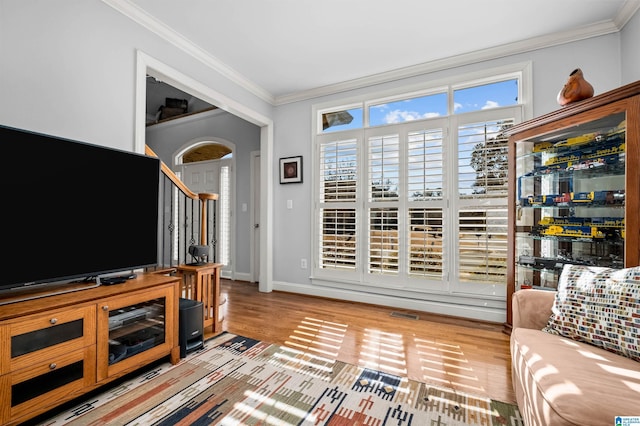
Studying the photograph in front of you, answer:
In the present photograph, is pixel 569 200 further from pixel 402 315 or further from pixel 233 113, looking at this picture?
pixel 233 113

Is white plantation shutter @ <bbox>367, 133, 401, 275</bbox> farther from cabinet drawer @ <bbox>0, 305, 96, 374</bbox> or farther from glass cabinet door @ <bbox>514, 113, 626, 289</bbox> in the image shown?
cabinet drawer @ <bbox>0, 305, 96, 374</bbox>

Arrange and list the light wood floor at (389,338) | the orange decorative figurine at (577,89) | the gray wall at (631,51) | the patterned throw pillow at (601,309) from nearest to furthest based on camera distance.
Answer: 1. the patterned throw pillow at (601,309)
2. the light wood floor at (389,338)
3. the orange decorative figurine at (577,89)
4. the gray wall at (631,51)

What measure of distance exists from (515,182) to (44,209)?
3.37m

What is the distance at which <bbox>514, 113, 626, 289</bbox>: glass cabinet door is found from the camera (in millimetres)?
1908

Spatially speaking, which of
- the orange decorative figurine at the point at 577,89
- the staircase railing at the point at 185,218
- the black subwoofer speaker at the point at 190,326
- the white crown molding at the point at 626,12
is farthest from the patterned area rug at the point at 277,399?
the white crown molding at the point at 626,12

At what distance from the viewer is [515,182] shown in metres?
2.54

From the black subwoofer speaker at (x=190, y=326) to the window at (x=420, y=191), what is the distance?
1.76 metres

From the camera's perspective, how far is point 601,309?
4.20 feet

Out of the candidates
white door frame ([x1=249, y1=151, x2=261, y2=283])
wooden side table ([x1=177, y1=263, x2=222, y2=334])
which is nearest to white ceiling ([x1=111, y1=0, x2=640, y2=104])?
white door frame ([x1=249, y1=151, x2=261, y2=283])

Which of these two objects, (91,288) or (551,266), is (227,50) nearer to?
(91,288)

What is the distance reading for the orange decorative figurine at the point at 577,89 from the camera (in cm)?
202

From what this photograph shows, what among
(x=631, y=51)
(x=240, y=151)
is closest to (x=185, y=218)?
(x=240, y=151)

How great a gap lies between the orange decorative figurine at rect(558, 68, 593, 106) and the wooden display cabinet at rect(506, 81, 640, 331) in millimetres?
76

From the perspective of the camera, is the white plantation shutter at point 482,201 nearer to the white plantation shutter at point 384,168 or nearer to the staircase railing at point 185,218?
the white plantation shutter at point 384,168
